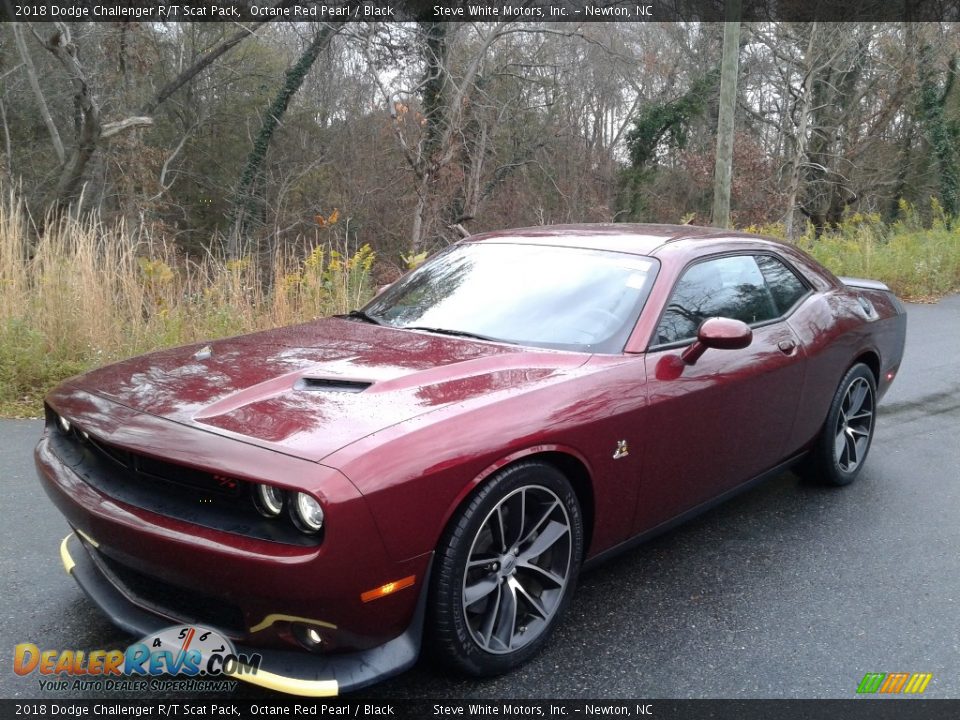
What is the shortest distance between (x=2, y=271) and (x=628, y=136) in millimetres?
26539

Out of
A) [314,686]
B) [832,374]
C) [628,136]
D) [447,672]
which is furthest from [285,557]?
[628,136]

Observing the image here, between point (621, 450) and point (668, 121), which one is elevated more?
point (668, 121)

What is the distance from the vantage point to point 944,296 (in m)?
12.8

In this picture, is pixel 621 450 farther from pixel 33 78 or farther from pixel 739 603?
pixel 33 78

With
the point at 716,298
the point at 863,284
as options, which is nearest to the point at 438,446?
the point at 716,298

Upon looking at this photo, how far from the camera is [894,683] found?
9.23 ft

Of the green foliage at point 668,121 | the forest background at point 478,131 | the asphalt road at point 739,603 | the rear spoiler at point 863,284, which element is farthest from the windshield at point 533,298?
the green foliage at point 668,121

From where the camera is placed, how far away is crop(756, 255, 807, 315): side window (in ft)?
13.8

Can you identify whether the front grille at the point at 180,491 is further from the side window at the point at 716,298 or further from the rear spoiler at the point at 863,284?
the rear spoiler at the point at 863,284

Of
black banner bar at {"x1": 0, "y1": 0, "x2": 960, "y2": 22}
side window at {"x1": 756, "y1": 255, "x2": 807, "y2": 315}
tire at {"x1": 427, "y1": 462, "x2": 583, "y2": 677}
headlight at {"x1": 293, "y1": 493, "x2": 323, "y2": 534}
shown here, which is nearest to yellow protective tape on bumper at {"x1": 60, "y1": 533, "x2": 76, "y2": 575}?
headlight at {"x1": 293, "y1": 493, "x2": 323, "y2": 534}

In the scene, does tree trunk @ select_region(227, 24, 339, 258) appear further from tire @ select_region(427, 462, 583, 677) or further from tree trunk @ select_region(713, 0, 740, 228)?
tire @ select_region(427, 462, 583, 677)

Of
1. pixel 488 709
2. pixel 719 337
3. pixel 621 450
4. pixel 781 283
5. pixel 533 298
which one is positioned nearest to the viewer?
pixel 488 709

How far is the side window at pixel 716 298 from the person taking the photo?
3.51 meters

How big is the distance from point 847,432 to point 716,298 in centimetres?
144
